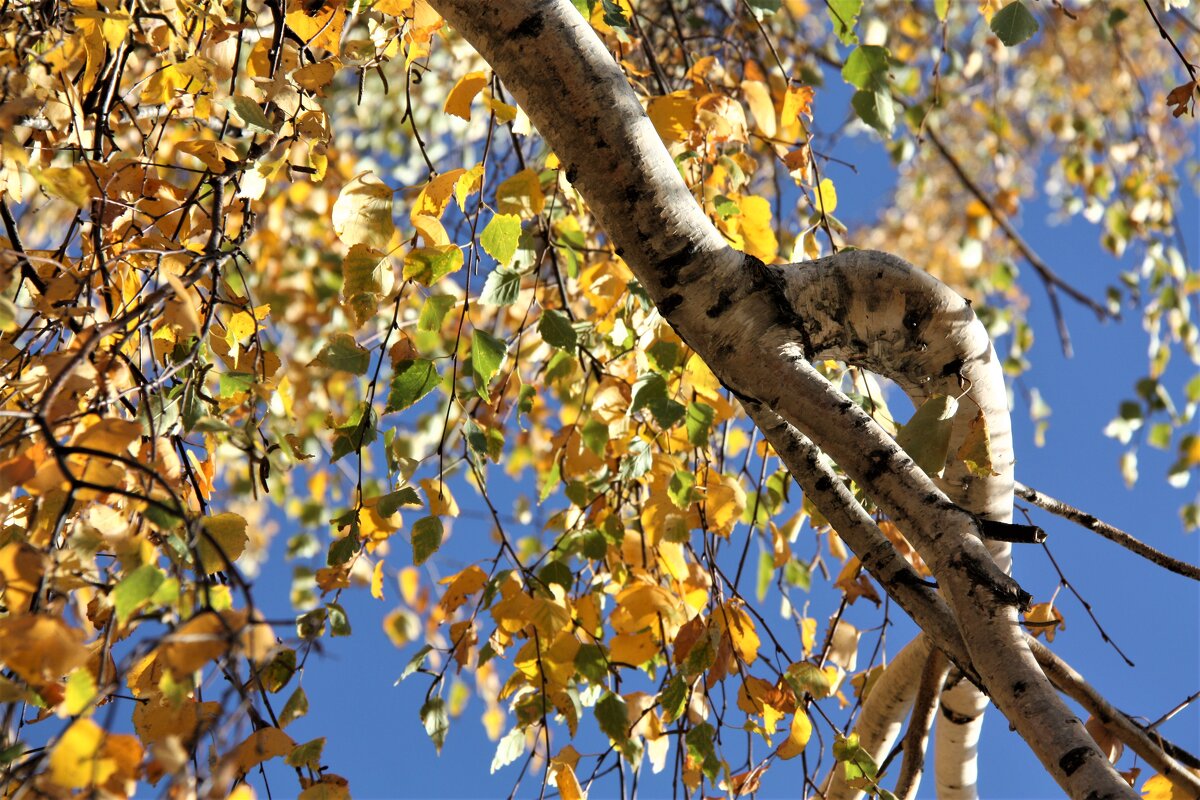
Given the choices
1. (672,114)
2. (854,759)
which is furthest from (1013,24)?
(854,759)

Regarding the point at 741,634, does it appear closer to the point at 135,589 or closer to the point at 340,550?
the point at 340,550

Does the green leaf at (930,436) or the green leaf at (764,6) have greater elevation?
the green leaf at (764,6)

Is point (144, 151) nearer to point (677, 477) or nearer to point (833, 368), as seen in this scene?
point (677, 477)

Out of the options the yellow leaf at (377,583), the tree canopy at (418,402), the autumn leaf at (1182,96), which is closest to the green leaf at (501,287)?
the tree canopy at (418,402)

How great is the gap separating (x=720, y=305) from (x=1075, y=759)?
44 centimetres

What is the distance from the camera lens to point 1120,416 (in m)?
2.48

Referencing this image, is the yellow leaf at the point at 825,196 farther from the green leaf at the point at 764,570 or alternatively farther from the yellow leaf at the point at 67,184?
the yellow leaf at the point at 67,184

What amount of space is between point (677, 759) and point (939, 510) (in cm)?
69

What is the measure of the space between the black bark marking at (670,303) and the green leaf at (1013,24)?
573 mm

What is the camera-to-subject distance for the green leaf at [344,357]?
101cm

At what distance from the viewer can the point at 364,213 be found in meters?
1.00

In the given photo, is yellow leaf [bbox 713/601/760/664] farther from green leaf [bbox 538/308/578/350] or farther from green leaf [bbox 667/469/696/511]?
green leaf [bbox 538/308/578/350]

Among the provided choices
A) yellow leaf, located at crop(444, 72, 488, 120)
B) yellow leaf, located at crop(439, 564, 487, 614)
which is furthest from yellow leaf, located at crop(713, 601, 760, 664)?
yellow leaf, located at crop(444, 72, 488, 120)

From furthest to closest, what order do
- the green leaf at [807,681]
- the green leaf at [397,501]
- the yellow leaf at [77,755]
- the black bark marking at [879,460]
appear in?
the green leaf at [807,681] → the green leaf at [397,501] → the black bark marking at [879,460] → the yellow leaf at [77,755]
